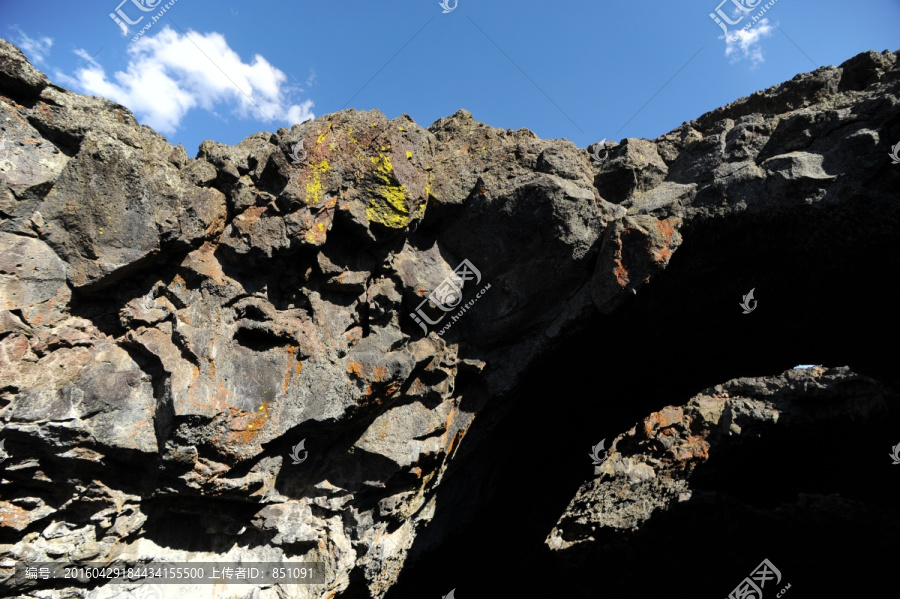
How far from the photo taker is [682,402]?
39.9 feet

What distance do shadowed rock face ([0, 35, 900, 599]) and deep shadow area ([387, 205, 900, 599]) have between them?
0.25 feet

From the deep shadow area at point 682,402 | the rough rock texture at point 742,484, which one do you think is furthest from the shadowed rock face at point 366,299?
the rough rock texture at point 742,484

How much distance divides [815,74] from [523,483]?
9328 millimetres

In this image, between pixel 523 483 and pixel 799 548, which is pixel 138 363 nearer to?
pixel 523 483

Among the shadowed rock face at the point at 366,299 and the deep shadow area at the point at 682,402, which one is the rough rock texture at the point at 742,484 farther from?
the shadowed rock face at the point at 366,299

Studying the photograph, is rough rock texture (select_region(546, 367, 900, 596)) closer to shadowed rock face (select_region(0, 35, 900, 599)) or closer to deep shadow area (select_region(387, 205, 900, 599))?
deep shadow area (select_region(387, 205, 900, 599))

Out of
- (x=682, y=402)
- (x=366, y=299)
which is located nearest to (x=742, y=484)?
(x=682, y=402)

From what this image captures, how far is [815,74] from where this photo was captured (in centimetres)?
869

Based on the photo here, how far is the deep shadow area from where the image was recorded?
8.26 meters

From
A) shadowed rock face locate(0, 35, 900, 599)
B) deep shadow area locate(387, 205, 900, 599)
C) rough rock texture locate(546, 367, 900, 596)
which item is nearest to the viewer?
shadowed rock face locate(0, 35, 900, 599)

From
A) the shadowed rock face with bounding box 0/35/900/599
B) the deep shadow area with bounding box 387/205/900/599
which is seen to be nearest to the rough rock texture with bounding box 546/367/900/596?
the deep shadow area with bounding box 387/205/900/599

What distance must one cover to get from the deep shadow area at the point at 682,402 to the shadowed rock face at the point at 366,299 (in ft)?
0.25

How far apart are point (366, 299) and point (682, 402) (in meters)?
7.84

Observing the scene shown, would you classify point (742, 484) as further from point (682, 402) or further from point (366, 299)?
point (366, 299)
